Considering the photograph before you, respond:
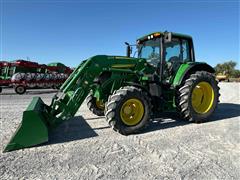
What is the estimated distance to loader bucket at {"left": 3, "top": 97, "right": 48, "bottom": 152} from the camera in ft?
13.4

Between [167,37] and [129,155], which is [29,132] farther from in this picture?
[167,37]

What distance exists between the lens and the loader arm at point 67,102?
416 centimetres

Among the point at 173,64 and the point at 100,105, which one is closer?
the point at 173,64

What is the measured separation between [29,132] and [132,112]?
7.33 feet

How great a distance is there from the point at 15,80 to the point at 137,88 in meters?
12.8

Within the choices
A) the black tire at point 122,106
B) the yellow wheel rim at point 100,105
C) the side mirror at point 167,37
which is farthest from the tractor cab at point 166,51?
the yellow wheel rim at point 100,105

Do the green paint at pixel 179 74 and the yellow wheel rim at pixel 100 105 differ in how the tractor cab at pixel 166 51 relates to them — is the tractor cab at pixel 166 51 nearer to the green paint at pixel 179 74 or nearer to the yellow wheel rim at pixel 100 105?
the green paint at pixel 179 74

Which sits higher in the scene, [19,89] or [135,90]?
[135,90]

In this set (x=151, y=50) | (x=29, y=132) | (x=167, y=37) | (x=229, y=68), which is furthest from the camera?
(x=229, y=68)

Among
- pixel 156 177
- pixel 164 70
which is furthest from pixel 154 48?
pixel 156 177

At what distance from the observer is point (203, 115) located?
6.35 m

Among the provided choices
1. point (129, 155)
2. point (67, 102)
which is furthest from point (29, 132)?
point (129, 155)

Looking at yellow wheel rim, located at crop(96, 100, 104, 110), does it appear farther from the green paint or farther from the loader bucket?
the loader bucket

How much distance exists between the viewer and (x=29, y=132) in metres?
4.18
